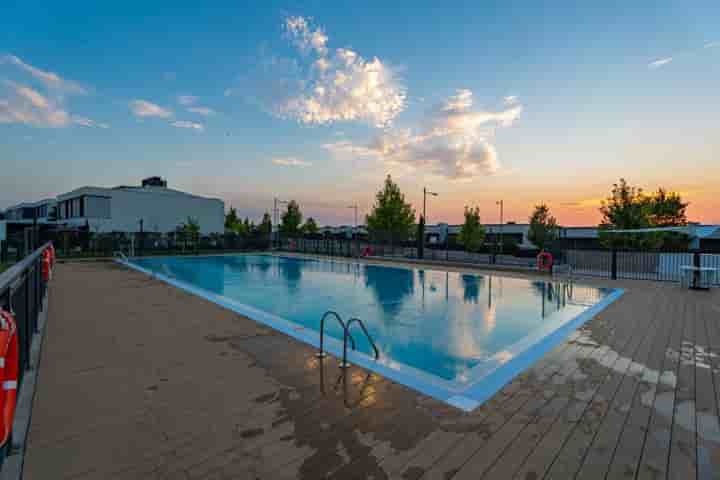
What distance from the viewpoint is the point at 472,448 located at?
2527 mm

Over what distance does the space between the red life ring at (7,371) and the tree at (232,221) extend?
57.3 meters

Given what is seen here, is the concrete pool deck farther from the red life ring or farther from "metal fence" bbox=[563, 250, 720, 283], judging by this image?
"metal fence" bbox=[563, 250, 720, 283]

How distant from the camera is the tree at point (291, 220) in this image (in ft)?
136

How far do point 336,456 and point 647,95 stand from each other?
15465 mm

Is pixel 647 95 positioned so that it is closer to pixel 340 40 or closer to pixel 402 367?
pixel 340 40

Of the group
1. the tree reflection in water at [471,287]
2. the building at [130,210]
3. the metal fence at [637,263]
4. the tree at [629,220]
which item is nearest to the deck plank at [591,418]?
the tree reflection in water at [471,287]

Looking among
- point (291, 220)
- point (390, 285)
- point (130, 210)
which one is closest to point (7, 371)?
point (390, 285)

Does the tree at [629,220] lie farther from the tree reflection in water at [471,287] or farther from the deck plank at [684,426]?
the deck plank at [684,426]

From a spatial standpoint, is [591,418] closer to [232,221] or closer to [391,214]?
[391,214]

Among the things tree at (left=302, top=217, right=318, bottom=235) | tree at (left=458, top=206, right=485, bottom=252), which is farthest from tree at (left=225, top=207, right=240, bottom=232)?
tree at (left=458, top=206, right=485, bottom=252)

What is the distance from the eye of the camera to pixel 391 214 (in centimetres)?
2820

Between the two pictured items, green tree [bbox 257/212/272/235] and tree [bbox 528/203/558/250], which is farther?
green tree [bbox 257/212/272/235]

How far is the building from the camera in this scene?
37.0m

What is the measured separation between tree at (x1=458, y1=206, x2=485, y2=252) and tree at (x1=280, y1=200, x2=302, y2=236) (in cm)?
2126
